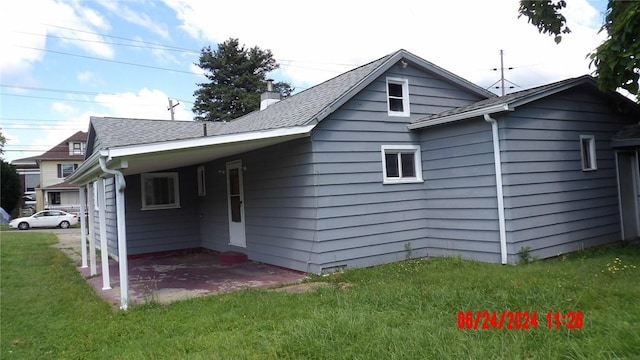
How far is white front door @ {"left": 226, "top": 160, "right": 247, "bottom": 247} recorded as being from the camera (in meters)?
9.98

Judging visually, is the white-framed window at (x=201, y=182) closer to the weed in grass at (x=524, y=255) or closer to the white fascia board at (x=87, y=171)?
the white fascia board at (x=87, y=171)

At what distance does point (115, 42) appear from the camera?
21812 mm

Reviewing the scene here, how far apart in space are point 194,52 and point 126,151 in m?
31.7

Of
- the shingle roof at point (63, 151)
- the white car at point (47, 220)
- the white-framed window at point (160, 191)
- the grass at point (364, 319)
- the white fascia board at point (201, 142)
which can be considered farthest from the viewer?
the shingle roof at point (63, 151)

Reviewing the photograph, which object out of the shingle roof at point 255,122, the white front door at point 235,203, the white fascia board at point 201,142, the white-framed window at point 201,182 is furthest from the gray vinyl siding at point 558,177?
the white-framed window at point 201,182

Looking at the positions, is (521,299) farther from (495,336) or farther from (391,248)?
(391,248)

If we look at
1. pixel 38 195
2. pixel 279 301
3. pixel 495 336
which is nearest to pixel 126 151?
pixel 279 301

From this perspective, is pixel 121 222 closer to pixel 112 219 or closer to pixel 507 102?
pixel 507 102

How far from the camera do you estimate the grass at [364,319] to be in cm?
352

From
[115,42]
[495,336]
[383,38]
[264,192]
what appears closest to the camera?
[495,336]

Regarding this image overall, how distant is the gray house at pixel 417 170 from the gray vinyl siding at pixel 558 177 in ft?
0.09

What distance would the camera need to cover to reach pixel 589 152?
8945mm

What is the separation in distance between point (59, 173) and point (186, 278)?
36040 mm

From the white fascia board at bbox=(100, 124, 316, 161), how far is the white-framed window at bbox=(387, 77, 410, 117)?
222 cm
